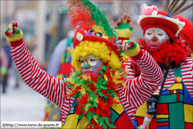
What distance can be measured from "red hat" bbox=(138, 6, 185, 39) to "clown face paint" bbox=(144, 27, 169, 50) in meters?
0.04

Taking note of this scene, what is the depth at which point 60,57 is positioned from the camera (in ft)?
Answer: 15.4

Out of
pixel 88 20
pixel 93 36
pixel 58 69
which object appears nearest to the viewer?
pixel 93 36

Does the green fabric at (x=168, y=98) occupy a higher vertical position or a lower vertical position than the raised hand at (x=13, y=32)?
lower

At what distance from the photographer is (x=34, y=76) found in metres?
2.72

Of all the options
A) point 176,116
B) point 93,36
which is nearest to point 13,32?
point 93,36

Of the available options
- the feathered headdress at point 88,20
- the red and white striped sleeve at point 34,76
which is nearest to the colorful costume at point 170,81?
the feathered headdress at point 88,20

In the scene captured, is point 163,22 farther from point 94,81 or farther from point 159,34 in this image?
point 94,81

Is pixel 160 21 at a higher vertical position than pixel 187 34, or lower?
higher

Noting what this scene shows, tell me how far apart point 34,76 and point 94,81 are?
0.50 m

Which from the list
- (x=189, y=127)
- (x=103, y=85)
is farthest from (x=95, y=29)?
(x=189, y=127)

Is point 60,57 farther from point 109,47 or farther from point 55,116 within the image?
point 109,47

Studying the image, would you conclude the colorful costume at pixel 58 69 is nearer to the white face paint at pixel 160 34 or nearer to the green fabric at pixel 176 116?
the white face paint at pixel 160 34

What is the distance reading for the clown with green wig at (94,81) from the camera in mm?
2750

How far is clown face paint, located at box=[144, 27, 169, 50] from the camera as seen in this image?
362 cm
